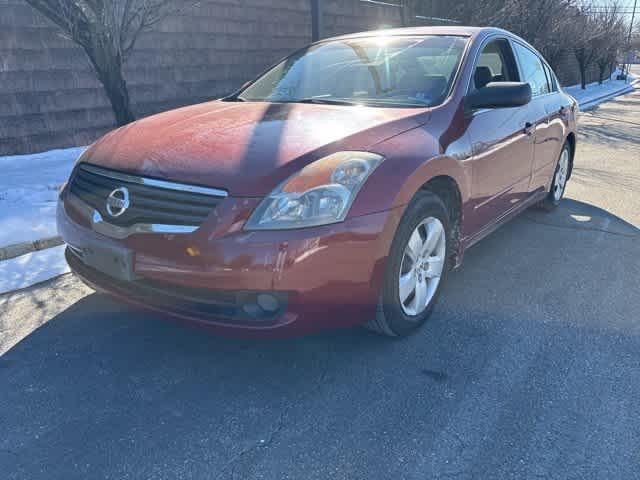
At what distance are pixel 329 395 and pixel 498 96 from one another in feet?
6.45

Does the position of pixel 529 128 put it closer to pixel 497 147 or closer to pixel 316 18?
pixel 497 147

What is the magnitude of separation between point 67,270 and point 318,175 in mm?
2364

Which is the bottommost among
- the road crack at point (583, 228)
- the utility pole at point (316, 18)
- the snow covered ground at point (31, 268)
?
the snow covered ground at point (31, 268)

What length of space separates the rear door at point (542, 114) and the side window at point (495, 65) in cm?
15

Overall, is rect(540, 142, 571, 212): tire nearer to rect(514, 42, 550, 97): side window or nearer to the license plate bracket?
rect(514, 42, 550, 97): side window

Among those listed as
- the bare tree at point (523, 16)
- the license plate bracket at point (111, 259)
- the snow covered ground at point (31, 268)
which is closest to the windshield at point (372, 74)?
the license plate bracket at point (111, 259)

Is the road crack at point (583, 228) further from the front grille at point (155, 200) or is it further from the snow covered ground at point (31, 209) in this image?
the snow covered ground at point (31, 209)

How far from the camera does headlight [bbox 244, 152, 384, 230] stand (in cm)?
225

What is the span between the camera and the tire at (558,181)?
517 cm

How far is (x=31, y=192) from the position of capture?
5.34 m

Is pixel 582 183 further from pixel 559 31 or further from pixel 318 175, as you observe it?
pixel 559 31

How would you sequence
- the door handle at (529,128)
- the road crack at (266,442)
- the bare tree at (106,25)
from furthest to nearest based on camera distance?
the bare tree at (106,25)
the door handle at (529,128)
the road crack at (266,442)

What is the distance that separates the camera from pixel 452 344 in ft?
9.36

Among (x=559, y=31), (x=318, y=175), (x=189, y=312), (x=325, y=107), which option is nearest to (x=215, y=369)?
(x=189, y=312)
